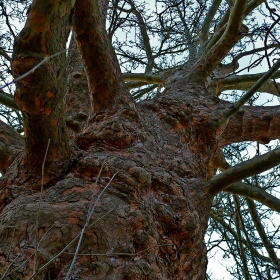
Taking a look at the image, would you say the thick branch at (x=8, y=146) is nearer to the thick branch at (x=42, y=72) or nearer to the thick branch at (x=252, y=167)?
the thick branch at (x=42, y=72)

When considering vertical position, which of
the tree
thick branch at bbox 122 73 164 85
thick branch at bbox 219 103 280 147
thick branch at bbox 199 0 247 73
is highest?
thick branch at bbox 122 73 164 85

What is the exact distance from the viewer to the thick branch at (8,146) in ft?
5.72

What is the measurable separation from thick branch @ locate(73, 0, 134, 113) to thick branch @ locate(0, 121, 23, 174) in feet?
1.42

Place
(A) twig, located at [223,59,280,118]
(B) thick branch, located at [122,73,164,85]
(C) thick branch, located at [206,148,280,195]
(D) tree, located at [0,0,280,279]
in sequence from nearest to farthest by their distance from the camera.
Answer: (D) tree, located at [0,0,280,279], (C) thick branch, located at [206,148,280,195], (A) twig, located at [223,59,280,118], (B) thick branch, located at [122,73,164,85]

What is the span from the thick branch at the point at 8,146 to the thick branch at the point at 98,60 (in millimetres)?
431

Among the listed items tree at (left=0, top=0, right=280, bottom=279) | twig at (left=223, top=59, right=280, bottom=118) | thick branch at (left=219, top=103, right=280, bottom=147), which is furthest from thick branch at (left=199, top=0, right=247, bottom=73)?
twig at (left=223, top=59, right=280, bottom=118)

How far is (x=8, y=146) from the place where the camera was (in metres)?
1.78


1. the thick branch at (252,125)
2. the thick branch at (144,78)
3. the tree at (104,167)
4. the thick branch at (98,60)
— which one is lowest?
the tree at (104,167)

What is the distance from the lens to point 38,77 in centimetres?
109

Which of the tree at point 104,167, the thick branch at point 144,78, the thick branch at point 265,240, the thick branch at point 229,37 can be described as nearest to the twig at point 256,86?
the tree at point 104,167

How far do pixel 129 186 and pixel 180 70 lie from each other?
6.57ft

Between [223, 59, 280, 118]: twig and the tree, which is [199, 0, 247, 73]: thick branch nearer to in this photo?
the tree

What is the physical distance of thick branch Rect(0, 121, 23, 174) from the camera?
174 cm

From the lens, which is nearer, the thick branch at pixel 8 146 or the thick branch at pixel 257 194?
the thick branch at pixel 8 146
